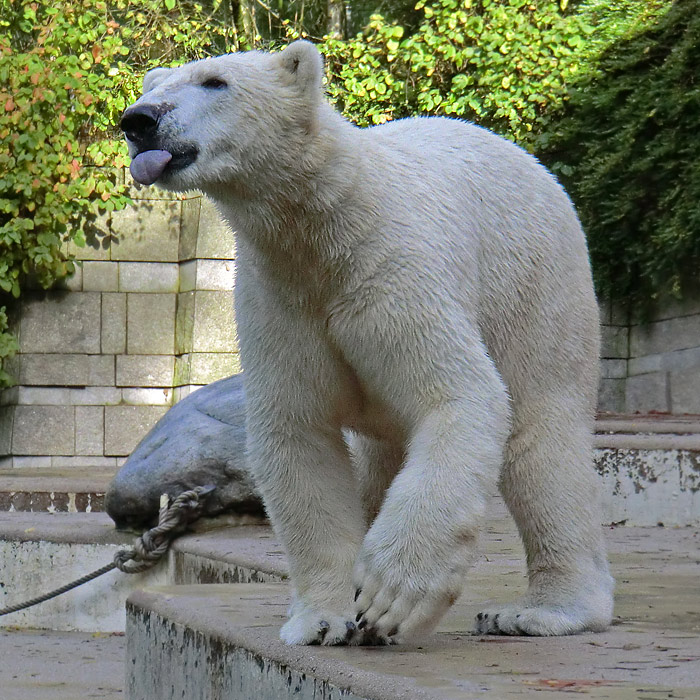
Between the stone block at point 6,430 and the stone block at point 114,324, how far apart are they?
37.9 inches

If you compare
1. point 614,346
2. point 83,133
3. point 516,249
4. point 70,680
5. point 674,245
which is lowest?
point 70,680

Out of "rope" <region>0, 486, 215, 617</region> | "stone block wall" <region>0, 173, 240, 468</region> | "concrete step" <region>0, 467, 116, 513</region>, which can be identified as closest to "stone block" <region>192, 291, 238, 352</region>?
"stone block wall" <region>0, 173, 240, 468</region>

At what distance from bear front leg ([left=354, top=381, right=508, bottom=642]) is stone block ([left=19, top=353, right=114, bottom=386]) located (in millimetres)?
8218

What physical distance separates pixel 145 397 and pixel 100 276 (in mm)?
1120

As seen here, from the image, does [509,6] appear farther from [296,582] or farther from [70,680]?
[296,582]

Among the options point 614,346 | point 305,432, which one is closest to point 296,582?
point 305,432

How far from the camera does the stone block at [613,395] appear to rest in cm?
1060

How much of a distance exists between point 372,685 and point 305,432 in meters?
0.68

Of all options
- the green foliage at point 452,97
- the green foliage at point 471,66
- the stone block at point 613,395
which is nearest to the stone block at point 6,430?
the green foliage at point 452,97

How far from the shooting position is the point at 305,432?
251 centimetres

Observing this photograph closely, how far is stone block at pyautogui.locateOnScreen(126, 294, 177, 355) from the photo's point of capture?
10297 millimetres

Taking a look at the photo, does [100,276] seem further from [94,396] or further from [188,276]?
[94,396]

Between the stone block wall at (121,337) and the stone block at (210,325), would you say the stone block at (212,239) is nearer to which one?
the stone block wall at (121,337)

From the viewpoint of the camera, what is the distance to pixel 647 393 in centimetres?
1030
